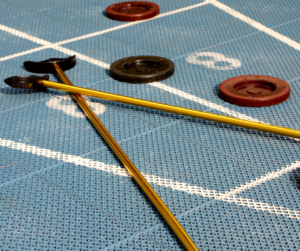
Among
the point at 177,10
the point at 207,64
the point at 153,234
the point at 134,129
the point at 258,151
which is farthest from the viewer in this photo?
the point at 177,10

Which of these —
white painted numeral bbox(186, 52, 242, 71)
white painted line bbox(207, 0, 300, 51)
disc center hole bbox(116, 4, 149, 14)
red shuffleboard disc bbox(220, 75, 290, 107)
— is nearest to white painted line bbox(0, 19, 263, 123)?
red shuffleboard disc bbox(220, 75, 290, 107)

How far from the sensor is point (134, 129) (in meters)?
3.24

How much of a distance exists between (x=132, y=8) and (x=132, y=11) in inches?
5.2

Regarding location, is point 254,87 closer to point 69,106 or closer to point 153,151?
point 153,151

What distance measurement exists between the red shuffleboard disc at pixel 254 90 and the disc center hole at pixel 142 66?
0.75 m

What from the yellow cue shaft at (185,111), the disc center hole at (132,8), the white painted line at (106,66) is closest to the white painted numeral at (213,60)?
the white painted line at (106,66)

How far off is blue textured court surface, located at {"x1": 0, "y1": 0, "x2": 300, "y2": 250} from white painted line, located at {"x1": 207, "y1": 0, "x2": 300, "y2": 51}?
0.03m

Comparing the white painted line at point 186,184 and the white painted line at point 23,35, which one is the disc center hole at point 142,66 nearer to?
the white painted line at point 23,35

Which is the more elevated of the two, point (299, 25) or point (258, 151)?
point (299, 25)

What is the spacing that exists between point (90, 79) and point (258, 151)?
181 centimetres

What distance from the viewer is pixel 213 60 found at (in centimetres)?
422

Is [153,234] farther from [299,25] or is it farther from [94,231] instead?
[299,25]

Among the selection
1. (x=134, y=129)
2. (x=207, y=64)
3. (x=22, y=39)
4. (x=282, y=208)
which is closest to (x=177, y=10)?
(x=207, y=64)

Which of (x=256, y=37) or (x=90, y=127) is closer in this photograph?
(x=90, y=127)
